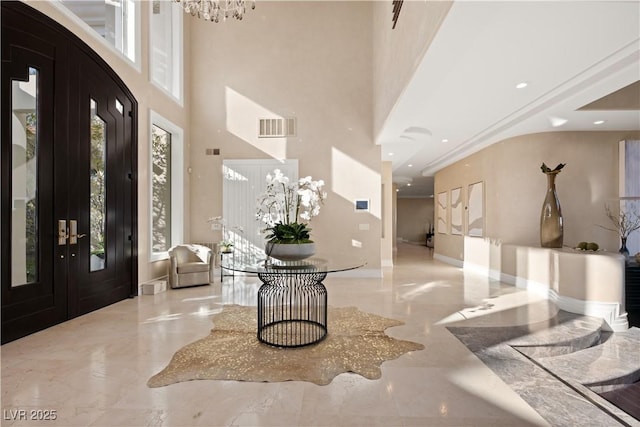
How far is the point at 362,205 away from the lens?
6996mm

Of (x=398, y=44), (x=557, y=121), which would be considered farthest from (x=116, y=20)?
(x=557, y=121)

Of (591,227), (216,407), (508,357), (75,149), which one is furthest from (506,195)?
(75,149)

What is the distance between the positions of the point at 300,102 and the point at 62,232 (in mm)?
5097

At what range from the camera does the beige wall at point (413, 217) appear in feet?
67.1

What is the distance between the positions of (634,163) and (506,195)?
6.99ft

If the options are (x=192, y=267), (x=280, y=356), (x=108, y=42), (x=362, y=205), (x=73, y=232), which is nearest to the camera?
(x=280, y=356)

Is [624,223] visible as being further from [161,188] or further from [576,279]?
[161,188]

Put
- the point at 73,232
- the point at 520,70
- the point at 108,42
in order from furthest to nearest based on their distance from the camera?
the point at 108,42 → the point at 73,232 → the point at 520,70

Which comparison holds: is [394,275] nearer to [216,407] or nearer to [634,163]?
[634,163]

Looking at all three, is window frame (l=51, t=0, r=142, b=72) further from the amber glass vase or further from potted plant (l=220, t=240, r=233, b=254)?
the amber glass vase

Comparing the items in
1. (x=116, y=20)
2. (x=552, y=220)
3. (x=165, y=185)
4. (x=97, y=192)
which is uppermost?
(x=116, y=20)

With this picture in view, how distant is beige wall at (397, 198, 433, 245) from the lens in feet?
67.1

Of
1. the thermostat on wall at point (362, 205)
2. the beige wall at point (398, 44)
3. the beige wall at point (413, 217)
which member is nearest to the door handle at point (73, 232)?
the beige wall at point (398, 44)

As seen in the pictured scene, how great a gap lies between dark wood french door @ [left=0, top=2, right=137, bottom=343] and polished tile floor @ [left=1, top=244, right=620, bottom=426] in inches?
19.8
